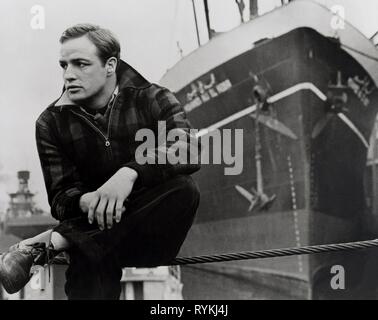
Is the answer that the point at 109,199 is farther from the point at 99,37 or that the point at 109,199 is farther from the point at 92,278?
the point at 99,37

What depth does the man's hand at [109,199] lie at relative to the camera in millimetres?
2789

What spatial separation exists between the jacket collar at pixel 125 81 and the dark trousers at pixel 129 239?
20.4 inches

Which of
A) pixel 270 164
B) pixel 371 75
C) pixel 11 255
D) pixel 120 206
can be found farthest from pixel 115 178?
pixel 371 75

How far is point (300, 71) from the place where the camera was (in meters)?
3.35

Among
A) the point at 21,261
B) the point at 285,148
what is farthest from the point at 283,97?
the point at 21,261

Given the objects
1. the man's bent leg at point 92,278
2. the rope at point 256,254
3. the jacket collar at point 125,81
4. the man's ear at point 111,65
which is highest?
the man's ear at point 111,65

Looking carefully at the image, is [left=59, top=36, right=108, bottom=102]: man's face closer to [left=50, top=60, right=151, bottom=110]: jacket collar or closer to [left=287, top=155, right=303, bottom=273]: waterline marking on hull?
[left=50, top=60, right=151, bottom=110]: jacket collar

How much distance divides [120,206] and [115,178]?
134 millimetres

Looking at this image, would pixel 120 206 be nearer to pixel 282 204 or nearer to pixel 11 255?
pixel 11 255

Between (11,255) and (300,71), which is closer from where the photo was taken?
(11,255)

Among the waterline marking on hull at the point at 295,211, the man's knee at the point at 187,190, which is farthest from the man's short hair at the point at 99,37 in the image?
the waterline marking on hull at the point at 295,211

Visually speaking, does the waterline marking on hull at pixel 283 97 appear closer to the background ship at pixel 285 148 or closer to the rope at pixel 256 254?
the background ship at pixel 285 148

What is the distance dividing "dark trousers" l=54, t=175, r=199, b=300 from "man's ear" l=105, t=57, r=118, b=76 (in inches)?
24.2

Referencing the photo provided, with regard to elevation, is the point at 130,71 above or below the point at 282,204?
above
